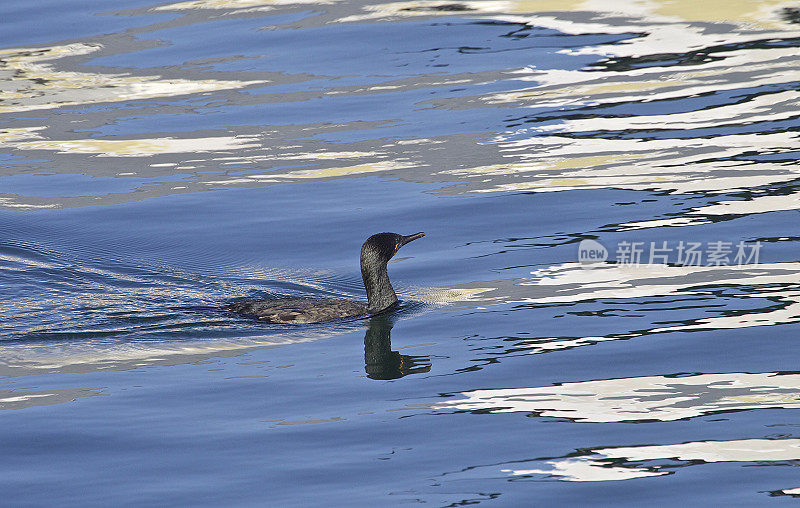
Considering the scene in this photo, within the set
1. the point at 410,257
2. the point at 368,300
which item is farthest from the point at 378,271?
the point at 410,257

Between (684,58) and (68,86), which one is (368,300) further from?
(68,86)

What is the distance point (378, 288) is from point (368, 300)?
20 centimetres

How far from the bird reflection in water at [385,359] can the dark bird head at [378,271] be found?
1.07 ft

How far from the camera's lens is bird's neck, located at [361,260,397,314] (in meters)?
10.6

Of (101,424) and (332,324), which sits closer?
(101,424)

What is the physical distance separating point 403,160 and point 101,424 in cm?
840

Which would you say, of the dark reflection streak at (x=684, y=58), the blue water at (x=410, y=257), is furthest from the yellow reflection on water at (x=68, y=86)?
the dark reflection streak at (x=684, y=58)

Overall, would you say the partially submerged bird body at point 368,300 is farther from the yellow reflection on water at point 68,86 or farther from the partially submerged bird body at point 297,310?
the yellow reflection on water at point 68,86

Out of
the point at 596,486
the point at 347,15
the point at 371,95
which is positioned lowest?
the point at 596,486

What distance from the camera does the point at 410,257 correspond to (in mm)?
12344

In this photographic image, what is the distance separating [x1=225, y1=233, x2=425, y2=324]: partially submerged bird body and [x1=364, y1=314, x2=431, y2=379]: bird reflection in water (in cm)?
32

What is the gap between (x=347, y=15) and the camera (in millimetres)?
24109

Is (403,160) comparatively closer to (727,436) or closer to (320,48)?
(320,48)

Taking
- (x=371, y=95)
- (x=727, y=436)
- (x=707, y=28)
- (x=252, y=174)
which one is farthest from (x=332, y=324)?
(x=707, y=28)
